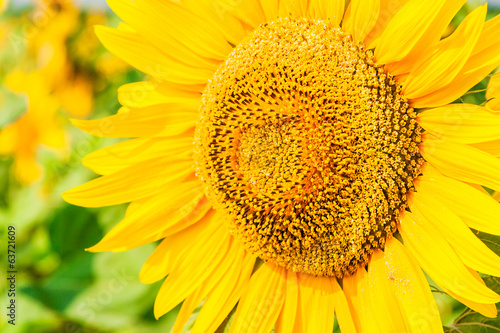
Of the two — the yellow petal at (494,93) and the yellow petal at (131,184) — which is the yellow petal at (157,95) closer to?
the yellow petal at (131,184)

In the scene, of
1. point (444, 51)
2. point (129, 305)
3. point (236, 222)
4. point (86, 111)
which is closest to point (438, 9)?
point (444, 51)

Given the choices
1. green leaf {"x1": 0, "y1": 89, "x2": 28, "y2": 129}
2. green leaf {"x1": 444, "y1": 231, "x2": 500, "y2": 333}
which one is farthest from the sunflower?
green leaf {"x1": 0, "y1": 89, "x2": 28, "y2": 129}

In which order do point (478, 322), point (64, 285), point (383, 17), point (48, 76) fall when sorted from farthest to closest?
point (48, 76) → point (64, 285) → point (478, 322) → point (383, 17)

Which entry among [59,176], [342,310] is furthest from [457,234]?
[59,176]

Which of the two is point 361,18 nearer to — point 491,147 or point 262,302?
point 491,147

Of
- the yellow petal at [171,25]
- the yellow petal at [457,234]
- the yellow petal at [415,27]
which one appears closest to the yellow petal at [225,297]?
the yellow petal at [457,234]

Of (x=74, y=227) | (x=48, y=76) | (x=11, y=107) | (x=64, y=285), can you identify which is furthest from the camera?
(x=48, y=76)
